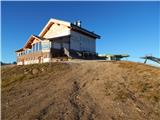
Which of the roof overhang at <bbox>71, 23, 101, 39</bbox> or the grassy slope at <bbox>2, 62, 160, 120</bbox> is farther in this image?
the roof overhang at <bbox>71, 23, 101, 39</bbox>

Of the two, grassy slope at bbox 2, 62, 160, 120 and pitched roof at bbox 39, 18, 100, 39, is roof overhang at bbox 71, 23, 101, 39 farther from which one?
grassy slope at bbox 2, 62, 160, 120

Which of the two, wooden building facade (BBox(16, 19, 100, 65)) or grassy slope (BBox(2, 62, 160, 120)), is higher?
wooden building facade (BBox(16, 19, 100, 65))

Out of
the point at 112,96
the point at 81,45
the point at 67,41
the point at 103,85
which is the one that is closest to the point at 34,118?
the point at 112,96

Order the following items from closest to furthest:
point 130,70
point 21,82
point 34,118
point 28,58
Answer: point 34,118 → point 21,82 → point 130,70 → point 28,58

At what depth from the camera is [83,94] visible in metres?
14.5

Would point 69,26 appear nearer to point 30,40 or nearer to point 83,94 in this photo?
point 30,40

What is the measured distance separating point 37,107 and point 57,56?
79.9ft

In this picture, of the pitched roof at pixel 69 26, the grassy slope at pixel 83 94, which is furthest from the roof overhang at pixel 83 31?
the grassy slope at pixel 83 94

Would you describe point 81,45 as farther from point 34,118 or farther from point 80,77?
point 34,118

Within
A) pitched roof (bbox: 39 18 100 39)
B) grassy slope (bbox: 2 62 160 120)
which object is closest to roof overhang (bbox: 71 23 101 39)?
pitched roof (bbox: 39 18 100 39)

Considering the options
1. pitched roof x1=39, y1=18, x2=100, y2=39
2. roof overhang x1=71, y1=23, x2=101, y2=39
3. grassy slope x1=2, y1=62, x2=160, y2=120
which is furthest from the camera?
roof overhang x1=71, y1=23, x2=101, y2=39

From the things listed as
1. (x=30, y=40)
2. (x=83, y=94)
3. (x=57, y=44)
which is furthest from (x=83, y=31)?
(x=83, y=94)

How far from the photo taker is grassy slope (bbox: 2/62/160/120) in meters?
11.6

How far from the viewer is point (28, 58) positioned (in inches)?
1578
